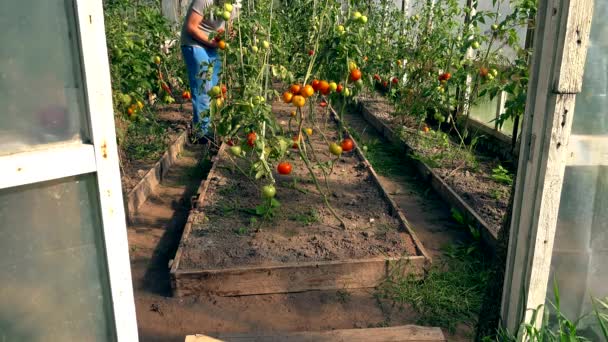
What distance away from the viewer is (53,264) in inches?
52.2

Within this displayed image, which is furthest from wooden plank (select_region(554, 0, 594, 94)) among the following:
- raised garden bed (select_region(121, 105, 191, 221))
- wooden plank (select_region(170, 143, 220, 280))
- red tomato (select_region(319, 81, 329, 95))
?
raised garden bed (select_region(121, 105, 191, 221))

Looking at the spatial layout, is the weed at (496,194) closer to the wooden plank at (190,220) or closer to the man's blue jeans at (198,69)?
the wooden plank at (190,220)

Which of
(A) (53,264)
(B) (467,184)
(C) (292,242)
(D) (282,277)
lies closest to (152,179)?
(C) (292,242)

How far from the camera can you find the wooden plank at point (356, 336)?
6.94 ft

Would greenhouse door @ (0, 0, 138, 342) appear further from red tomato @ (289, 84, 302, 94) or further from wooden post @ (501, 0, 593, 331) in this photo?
red tomato @ (289, 84, 302, 94)

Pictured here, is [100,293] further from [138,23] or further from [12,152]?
[138,23]

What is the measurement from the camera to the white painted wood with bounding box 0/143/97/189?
1.16 m

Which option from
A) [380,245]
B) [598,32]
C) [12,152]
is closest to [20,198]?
[12,152]

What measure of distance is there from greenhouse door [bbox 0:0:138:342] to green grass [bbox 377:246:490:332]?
1764mm

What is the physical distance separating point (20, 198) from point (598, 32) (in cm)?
171

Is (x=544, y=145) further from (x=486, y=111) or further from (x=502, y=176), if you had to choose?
(x=486, y=111)

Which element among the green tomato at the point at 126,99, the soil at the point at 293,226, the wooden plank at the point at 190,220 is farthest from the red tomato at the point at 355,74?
the green tomato at the point at 126,99

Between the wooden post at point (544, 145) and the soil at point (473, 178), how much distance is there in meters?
1.53

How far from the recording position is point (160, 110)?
7.15m
